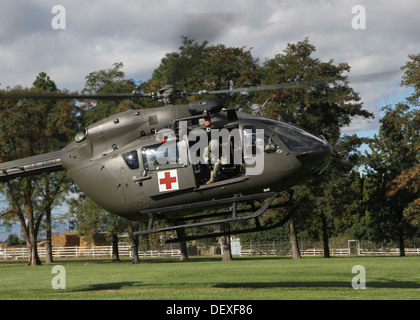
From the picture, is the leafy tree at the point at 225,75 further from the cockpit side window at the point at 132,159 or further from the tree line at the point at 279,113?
the cockpit side window at the point at 132,159

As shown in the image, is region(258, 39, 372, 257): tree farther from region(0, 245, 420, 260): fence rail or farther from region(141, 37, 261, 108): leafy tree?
region(0, 245, 420, 260): fence rail

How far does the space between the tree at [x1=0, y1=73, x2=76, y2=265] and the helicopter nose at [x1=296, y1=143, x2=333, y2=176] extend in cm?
1127

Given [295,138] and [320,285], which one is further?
[320,285]

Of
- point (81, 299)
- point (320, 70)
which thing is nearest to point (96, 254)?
point (320, 70)

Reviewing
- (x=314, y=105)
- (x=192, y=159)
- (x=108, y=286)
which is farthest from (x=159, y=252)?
(x=192, y=159)

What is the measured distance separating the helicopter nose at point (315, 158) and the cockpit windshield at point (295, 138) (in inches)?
3.4

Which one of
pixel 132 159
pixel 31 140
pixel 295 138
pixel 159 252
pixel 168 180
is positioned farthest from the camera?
pixel 159 252

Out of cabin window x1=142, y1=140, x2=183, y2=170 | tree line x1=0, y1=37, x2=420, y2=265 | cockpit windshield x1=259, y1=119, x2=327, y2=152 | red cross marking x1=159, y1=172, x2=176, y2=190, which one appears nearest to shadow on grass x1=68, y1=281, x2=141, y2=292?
red cross marking x1=159, y1=172, x2=176, y2=190

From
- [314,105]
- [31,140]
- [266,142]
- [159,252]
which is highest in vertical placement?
[314,105]

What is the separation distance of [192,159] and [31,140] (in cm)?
1246

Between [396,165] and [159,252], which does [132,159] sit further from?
[159,252]

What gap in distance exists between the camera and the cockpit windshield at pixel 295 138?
14070mm

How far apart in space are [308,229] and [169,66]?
61216 millimetres

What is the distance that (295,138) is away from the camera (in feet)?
46.6
